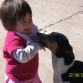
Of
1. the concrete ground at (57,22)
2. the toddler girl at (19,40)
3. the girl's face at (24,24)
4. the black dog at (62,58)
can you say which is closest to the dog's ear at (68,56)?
the black dog at (62,58)

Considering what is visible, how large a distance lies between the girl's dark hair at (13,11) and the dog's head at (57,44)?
311 mm

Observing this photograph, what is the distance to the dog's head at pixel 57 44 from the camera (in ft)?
Answer: 9.45

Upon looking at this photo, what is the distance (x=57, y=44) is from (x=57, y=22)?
2.55 m

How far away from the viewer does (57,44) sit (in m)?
3.01

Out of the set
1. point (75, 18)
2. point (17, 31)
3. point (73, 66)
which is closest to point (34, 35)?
point (17, 31)

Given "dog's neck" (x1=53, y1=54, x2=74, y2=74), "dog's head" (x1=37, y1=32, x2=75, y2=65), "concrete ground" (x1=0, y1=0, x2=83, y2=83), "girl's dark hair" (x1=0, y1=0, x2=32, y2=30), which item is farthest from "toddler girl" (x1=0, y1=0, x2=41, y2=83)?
"concrete ground" (x1=0, y1=0, x2=83, y2=83)

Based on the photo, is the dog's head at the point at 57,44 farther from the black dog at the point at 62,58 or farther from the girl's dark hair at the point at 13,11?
the girl's dark hair at the point at 13,11

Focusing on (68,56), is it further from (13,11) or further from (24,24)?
(13,11)

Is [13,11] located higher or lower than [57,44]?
higher

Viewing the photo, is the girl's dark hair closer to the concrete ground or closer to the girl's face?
the girl's face

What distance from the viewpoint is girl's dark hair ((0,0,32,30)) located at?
2.67 metres

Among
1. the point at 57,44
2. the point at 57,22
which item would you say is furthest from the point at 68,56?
the point at 57,22

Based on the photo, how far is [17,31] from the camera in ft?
9.16

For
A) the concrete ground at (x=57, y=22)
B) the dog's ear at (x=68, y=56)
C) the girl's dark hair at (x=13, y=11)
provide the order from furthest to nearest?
the concrete ground at (x=57, y=22) < the dog's ear at (x=68, y=56) < the girl's dark hair at (x=13, y=11)
